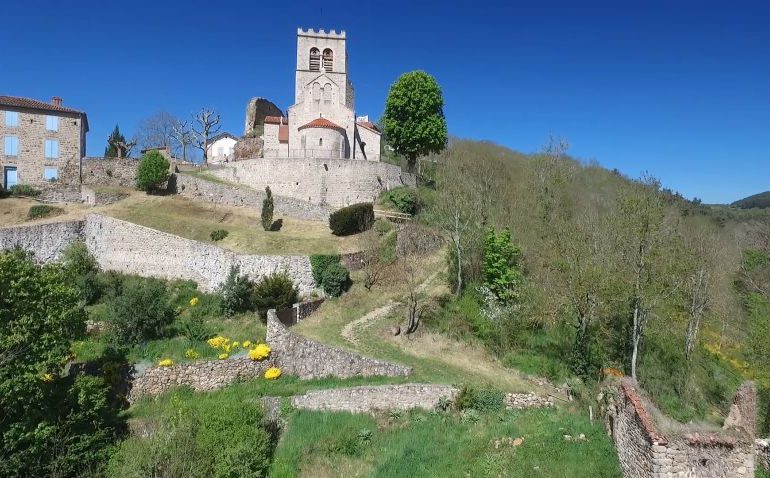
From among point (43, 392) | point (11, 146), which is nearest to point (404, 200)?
point (43, 392)

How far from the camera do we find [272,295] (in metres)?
22.3

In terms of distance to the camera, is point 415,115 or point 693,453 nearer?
point 693,453

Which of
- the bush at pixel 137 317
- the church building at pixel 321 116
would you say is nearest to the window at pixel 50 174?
the church building at pixel 321 116

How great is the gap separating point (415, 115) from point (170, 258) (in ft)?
68.6

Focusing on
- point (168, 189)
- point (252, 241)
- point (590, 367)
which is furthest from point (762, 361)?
point (168, 189)

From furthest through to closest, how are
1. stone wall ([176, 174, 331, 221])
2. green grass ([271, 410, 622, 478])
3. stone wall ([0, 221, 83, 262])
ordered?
1. stone wall ([176, 174, 331, 221])
2. stone wall ([0, 221, 83, 262])
3. green grass ([271, 410, 622, 478])

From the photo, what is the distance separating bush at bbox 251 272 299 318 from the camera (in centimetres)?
2208

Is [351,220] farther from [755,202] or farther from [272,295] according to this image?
[755,202]

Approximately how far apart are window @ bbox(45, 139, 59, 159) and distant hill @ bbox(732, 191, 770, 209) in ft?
430

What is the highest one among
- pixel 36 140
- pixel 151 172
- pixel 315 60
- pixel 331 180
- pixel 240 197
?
pixel 315 60

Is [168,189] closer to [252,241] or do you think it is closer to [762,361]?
Answer: [252,241]

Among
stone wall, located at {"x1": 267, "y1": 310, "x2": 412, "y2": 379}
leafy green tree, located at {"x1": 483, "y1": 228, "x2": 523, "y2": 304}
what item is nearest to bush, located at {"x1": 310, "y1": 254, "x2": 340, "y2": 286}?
stone wall, located at {"x1": 267, "y1": 310, "x2": 412, "y2": 379}

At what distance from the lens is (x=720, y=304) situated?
28375mm

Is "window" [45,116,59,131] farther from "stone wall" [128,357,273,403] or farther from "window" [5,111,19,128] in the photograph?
"stone wall" [128,357,273,403]
